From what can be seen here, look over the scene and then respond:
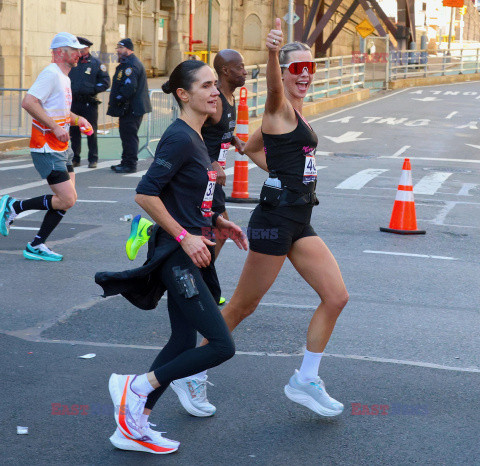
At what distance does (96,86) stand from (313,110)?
45.5ft

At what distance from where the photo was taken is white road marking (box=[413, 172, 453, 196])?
1365cm

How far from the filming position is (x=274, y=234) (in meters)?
4.68

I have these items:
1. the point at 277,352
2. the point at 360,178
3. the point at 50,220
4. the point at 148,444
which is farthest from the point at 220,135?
the point at 360,178

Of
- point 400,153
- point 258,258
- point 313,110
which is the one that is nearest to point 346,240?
point 258,258

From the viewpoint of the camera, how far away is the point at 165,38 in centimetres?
3997

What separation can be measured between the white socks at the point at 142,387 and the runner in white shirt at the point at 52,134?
13.3 ft

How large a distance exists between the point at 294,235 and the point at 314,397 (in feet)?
2.71

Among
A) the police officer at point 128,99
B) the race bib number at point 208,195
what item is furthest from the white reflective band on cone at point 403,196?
the race bib number at point 208,195

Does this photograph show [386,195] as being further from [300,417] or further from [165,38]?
[165,38]

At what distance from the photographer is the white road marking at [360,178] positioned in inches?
547

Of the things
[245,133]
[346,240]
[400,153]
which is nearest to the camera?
[346,240]

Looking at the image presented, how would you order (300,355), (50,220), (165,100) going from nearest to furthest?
(300,355) < (50,220) < (165,100)

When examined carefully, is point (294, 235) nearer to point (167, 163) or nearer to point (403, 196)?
point (167, 163)

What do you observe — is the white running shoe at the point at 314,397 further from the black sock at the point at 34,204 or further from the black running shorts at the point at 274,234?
the black sock at the point at 34,204
